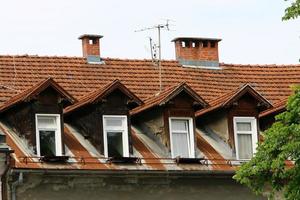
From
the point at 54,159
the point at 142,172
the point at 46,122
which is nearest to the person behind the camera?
the point at 54,159

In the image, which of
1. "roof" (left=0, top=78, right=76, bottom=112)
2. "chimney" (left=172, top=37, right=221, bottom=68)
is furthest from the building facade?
"chimney" (left=172, top=37, right=221, bottom=68)

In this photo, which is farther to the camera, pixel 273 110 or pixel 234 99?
pixel 273 110

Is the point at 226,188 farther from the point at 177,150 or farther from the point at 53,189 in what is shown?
the point at 53,189

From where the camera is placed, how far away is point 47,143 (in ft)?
126

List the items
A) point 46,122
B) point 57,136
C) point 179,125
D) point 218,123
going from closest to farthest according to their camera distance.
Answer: point 57,136
point 46,122
point 179,125
point 218,123

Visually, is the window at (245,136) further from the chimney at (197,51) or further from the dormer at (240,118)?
the chimney at (197,51)

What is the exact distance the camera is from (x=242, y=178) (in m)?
34.6

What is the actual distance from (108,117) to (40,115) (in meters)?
2.11

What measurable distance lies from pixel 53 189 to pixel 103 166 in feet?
5.24

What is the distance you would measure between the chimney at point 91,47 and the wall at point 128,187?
5948 mm

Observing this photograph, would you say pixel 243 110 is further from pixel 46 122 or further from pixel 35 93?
pixel 35 93

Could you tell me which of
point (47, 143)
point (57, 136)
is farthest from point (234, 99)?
point (47, 143)

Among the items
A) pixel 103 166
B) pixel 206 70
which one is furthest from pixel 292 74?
pixel 103 166

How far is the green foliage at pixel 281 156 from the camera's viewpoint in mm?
33906
